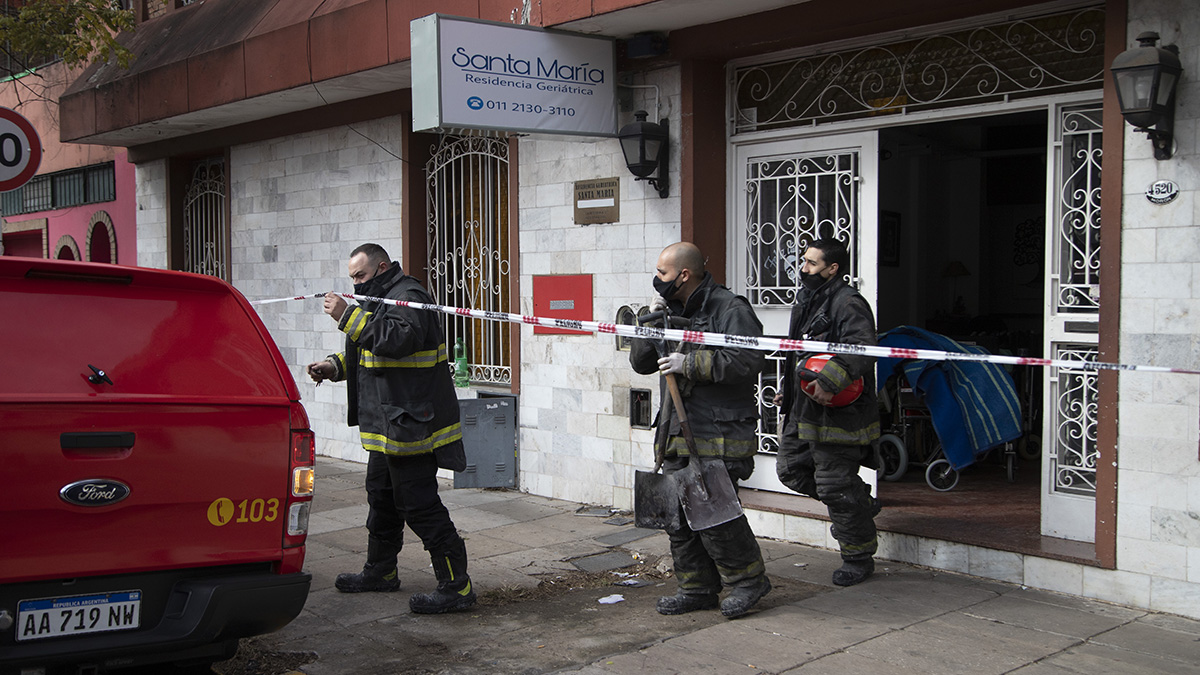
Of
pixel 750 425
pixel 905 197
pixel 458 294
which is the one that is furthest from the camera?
pixel 905 197

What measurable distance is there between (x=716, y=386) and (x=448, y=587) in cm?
179

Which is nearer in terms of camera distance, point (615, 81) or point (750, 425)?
point (750, 425)

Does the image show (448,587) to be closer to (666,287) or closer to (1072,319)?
(666,287)

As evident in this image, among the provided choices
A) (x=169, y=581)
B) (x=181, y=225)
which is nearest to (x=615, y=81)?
(x=169, y=581)

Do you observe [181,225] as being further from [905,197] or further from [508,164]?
[905,197]

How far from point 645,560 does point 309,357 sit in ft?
19.2

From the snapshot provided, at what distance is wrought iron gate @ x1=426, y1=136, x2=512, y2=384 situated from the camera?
9352 mm

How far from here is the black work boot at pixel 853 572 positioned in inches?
231

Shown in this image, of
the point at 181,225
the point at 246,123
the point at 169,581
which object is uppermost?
the point at 246,123

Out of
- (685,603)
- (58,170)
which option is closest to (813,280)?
(685,603)

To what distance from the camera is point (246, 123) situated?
1181 cm

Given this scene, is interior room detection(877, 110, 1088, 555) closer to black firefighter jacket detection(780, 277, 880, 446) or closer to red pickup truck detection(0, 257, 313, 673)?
black firefighter jacket detection(780, 277, 880, 446)

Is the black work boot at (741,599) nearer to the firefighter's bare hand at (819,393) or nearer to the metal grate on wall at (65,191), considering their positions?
the firefighter's bare hand at (819,393)

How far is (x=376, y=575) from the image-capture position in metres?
5.95
